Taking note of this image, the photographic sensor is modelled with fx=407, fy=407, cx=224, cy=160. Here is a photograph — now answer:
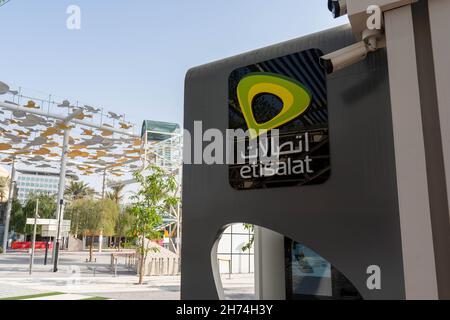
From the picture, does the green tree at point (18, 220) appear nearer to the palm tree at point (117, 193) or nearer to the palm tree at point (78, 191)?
the palm tree at point (78, 191)

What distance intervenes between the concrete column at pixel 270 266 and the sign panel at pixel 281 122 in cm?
158

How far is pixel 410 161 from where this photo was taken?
3.66 m

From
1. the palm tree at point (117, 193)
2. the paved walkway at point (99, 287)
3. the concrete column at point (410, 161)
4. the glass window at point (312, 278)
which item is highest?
the palm tree at point (117, 193)

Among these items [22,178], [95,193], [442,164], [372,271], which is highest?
[22,178]

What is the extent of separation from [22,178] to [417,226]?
127 m

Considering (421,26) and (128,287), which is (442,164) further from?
(128,287)

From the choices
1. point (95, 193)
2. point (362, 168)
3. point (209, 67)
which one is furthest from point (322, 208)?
point (95, 193)

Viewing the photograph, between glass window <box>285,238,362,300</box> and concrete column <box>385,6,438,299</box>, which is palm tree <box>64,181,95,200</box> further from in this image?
concrete column <box>385,6,438,299</box>

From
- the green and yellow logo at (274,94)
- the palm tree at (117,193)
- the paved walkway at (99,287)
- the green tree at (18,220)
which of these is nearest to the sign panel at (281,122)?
the green and yellow logo at (274,94)

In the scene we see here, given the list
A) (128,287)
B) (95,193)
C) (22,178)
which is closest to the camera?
(128,287)

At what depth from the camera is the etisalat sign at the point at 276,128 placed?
193 inches

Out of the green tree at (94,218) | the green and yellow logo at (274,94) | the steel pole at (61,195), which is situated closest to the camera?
the green and yellow logo at (274,94)

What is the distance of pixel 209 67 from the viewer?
6.13 m

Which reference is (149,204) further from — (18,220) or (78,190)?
(78,190)
